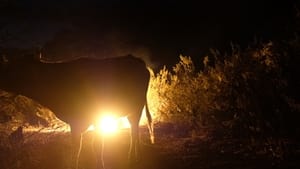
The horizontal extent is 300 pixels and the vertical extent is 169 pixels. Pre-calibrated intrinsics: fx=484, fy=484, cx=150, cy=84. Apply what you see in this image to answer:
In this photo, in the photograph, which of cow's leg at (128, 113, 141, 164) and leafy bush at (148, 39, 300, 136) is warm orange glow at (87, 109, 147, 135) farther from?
leafy bush at (148, 39, 300, 136)

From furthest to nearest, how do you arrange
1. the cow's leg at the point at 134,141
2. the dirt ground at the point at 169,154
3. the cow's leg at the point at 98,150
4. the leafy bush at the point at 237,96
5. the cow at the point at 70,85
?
the leafy bush at the point at 237,96 → the cow's leg at the point at 134,141 → the cow's leg at the point at 98,150 → the dirt ground at the point at 169,154 → the cow at the point at 70,85

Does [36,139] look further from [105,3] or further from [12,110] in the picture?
[105,3]

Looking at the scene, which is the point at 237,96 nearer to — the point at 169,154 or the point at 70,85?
the point at 169,154

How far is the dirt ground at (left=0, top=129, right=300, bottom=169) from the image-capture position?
28.4 ft

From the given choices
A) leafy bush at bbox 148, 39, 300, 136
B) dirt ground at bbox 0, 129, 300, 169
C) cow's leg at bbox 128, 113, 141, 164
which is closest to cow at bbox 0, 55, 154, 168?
cow's leg at bbox 128, 113, 141, 164

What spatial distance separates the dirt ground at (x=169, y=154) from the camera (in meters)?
8.65

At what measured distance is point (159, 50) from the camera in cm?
3192

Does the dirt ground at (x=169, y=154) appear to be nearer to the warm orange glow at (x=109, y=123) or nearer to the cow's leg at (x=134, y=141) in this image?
the cow's leg at (x=134, y=141)

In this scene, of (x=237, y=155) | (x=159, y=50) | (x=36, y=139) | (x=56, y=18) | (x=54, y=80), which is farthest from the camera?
(x=56, y=18)

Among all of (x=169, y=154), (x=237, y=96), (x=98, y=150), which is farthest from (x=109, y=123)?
(x=237, y=96)

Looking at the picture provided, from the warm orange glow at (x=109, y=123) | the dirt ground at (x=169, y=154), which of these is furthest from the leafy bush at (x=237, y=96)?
the warm orange glow at (x=109, y=123)

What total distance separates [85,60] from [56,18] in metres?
27.7

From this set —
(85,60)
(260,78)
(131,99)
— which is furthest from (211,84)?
(85,60)

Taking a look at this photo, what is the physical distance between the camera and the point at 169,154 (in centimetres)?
1012
